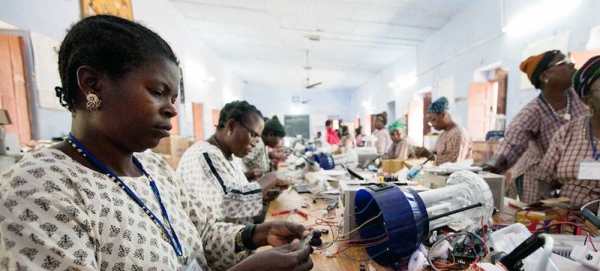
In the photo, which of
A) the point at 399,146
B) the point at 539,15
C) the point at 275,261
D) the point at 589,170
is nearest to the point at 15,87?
the point at 275,261

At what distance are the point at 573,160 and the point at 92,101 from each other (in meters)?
2.41

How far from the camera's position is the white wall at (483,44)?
2760 mm

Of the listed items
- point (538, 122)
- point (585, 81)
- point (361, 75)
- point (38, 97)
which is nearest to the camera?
point (585, 81)

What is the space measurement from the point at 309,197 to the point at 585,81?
193cm

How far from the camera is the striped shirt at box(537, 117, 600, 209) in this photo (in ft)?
4.56

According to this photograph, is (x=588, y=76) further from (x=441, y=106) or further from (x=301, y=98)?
(x=301, y=98)

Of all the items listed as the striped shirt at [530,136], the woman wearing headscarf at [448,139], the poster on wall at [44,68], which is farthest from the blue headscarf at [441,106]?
the poster on wall at [44,68]

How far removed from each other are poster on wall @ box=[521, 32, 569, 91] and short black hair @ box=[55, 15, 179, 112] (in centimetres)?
427

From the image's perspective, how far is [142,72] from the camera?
2.21 feet

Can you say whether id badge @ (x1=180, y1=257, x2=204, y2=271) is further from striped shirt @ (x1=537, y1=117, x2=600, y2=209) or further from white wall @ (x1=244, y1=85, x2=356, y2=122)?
white wall @ (x1=244, y1=85, x2=356, y2=122)

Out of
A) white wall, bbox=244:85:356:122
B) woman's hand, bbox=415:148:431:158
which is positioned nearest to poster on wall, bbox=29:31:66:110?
woman's hand, bbox=415:148:431:158

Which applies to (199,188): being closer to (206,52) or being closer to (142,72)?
(142,72)

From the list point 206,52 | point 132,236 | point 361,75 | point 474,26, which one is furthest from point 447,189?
point 361,75

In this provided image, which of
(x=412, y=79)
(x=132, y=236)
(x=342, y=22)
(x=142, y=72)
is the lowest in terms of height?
(x=132, y=236)
